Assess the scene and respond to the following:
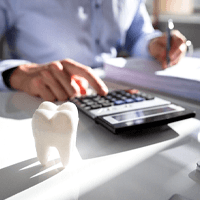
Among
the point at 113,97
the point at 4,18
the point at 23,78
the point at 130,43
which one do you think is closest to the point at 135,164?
the point at 113,97

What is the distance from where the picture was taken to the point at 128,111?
379 millimetres

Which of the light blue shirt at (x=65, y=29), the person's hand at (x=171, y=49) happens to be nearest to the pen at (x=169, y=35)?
the person's hand at (x=171, y=49)

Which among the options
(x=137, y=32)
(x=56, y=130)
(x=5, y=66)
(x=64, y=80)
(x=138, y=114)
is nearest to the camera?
(x=56, y=130)

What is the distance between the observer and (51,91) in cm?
49

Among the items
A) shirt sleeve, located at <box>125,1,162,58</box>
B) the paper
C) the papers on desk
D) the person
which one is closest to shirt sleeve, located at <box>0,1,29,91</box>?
the person

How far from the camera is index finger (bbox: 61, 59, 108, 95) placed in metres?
0.45

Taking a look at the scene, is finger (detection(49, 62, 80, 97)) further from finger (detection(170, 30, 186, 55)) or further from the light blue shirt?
finger (detection(170, 30, 186, 55))

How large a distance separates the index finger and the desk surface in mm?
97

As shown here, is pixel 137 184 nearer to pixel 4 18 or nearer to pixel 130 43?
pixel 4 18

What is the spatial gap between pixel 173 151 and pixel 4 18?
0.62m

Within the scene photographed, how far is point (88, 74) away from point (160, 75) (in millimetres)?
173

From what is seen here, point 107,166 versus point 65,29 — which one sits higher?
point 65,29

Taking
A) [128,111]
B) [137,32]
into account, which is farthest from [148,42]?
[128,111]

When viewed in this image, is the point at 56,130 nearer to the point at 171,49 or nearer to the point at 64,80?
the point at 64,80
